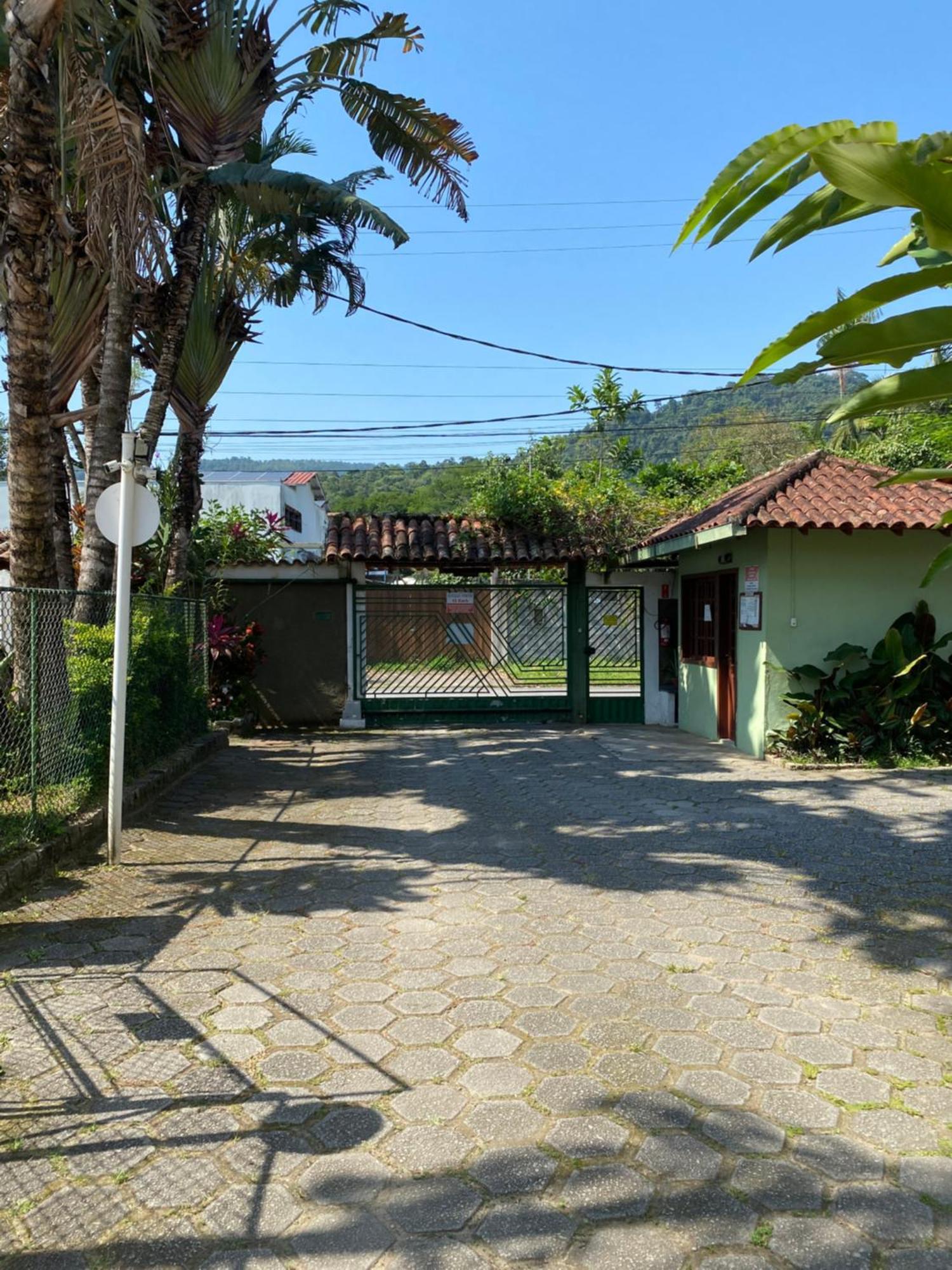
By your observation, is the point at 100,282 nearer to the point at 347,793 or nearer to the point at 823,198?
the point at 347,793

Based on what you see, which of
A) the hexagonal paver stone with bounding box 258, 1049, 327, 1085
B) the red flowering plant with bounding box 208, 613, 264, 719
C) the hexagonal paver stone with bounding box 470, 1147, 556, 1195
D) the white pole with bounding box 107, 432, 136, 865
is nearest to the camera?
the hexagonal paver stone with bounding box 470, 1147, 556, 1195

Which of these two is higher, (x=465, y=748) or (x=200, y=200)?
(x=200, y=200)

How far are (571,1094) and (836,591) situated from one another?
28.4ft

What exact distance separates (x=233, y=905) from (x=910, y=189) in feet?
16.4

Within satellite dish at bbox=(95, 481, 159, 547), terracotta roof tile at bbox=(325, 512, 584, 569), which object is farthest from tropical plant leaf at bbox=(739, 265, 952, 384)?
terracotta roof tile at bbox=(325, 512, 584, 569)

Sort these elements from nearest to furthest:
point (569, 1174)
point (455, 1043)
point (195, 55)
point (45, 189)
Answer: point (569, 1174) → point (455, 1043) → point (45, 189) → point (195, 55)

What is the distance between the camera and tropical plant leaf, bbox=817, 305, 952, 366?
1.44 metres

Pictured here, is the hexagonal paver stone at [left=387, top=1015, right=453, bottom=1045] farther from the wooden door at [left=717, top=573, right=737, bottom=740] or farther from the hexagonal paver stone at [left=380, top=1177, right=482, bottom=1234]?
the wooden door at [left=717, top=573, right=737, bottom=740]

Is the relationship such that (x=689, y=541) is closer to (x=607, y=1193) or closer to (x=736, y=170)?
(x=607, y=1193)

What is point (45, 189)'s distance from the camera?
22.0 ft

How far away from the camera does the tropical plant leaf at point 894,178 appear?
1.27m

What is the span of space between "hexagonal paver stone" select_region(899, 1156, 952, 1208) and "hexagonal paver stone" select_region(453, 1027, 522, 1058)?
4.58 ft

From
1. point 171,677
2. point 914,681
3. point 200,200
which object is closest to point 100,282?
point 200,200

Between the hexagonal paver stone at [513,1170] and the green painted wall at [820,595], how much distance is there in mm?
8360
